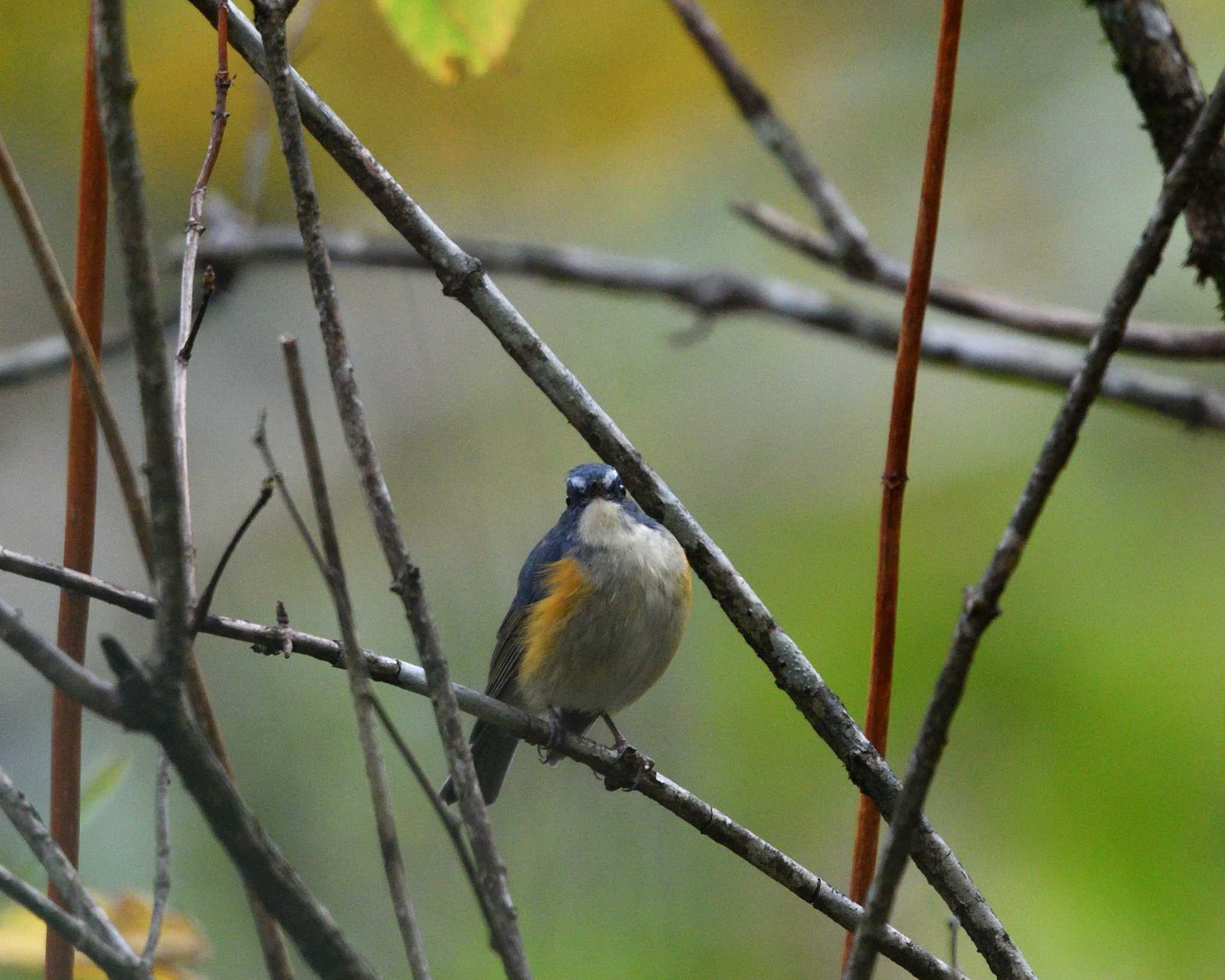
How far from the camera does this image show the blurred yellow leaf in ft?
7.37

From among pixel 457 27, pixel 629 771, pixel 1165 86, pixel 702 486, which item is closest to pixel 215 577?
pixel 629 771

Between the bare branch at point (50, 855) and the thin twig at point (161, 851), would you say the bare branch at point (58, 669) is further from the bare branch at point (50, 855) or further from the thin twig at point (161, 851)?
the thin twig at point (161, 851)

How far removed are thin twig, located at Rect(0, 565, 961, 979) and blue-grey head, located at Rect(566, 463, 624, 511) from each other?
2.30 meters

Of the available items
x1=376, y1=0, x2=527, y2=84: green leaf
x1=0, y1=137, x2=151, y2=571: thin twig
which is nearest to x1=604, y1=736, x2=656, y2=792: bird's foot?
x1=0, y1=137, x2=151, y2=571: thin twig

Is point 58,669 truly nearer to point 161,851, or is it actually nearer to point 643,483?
point 161,851

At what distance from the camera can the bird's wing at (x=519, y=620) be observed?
429 cm

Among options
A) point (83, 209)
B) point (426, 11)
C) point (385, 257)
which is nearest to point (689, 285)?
point (385, 257)

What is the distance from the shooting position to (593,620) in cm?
410

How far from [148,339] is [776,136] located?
143 inches

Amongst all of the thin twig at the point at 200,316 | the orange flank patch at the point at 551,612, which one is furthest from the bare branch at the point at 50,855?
the orange flank patch at the point at 551,612

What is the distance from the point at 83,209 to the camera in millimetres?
Result: 1669

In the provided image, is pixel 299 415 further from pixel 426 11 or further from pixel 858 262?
pixel 858 262

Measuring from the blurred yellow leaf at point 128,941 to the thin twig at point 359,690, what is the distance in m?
1.19

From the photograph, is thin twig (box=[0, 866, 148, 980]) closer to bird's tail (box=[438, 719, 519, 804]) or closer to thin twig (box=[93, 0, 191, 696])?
thin twig (box=[93, 0, 191, 696])
